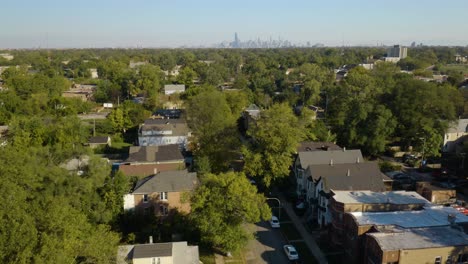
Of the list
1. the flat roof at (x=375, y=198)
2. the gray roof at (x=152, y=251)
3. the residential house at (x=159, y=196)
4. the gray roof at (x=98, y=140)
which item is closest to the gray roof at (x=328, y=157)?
the flat roof at (x=375, y=198)

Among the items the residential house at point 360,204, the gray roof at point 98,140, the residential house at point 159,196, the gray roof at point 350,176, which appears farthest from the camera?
the gray roof at point 98,140

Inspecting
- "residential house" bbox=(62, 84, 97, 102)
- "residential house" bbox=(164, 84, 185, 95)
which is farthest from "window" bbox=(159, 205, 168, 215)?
"residential house" bbox=(62, 84, 97, 102)

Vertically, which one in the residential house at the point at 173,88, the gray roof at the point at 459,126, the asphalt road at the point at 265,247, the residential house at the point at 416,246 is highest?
the residential house at the point at 173,88

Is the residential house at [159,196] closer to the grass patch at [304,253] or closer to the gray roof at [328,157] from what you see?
the grass patch at [304,253]

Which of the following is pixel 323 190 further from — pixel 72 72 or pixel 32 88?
pixel 72 72

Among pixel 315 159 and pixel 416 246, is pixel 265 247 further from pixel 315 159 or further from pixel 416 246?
pixel 315 159

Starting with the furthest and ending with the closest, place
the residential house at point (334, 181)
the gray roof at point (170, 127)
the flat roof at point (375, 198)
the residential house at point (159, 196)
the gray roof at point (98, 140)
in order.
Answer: the gray roof at point (98, 140), the gray roof at point (170, 127), the residential house at point (334, 181), the residential house at point (159, 196), the flat roof at point (375, 198)

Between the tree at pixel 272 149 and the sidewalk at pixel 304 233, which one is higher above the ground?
the tree at pixel 272 149

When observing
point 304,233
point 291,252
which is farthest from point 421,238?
point 304,233
